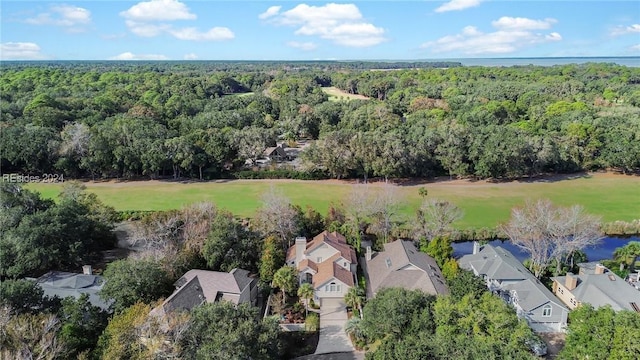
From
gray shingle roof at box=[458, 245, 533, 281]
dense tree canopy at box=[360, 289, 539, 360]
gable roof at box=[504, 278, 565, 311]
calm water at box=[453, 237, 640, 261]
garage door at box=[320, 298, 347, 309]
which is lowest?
garage door at box=[320, 298, 347, 309]

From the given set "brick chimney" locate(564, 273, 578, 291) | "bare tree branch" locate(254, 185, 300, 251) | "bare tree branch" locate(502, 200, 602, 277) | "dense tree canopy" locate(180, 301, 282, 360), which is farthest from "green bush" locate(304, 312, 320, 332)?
"bare tree branch" locate(502, 200, 602, 277)

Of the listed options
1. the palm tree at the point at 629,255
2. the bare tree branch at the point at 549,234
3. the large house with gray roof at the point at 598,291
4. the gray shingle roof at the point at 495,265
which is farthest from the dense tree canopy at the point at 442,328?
the palm tree at the point at 629,255

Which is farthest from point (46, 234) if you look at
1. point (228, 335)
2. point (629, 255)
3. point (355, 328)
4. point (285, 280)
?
point (629, 255)

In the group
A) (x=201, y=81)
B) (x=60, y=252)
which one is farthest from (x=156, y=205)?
(x=201, y=81)

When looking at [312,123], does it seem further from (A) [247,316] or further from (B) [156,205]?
(A) [247,316]

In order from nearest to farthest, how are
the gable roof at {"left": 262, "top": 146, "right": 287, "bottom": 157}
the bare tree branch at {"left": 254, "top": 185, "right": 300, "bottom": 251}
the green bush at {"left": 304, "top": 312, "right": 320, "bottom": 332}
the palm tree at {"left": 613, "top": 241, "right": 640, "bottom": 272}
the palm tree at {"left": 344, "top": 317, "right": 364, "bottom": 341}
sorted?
the palm tree at {"left": 344, "top": 317, "right": 364, "bottom": 341}
the green bush at {"left": 304, "top": 312, "right": 320, "bottom": 332}
the palm tree at {"left": 613, "top": 241, "right": 640, "bottom": 272}
the bare tree branch at {"left": 254, "top": 185, "right": 300, "bottom": 251}
the gable roof at {"left": 262, "top": 146, "right": 287, "bottom": 157}

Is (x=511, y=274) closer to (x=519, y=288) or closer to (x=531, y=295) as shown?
(x=519, y=288)

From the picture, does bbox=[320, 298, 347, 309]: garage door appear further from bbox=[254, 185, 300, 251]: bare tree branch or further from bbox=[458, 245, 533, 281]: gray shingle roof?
bbox=[458, 245, 533, 281]: gray shingle roof
